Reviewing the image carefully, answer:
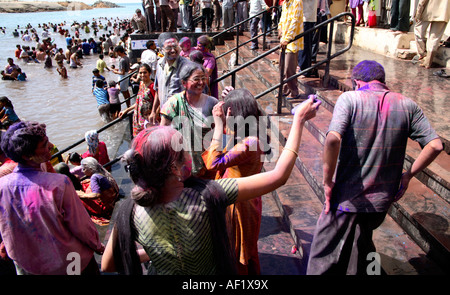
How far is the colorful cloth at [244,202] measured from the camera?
214cm

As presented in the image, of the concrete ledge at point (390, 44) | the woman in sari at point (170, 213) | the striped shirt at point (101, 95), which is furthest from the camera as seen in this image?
the striped shirt at point (101, 95)

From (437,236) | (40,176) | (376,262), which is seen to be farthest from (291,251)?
(40,176)

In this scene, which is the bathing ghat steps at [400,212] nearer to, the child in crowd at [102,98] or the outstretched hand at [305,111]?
the outstretched hand at [305,111]

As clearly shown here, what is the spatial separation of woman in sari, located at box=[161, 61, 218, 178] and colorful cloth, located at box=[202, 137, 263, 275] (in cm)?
→ 51

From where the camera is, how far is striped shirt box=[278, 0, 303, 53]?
15.7 ft

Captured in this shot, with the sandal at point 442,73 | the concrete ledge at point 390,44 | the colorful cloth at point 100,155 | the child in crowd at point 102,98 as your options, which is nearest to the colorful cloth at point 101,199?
the colorful cloth at point 100,155

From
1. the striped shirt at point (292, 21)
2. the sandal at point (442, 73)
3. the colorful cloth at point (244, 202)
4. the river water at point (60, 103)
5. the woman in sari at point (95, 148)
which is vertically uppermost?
the striped shirt at point (292, 21)

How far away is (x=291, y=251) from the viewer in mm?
2750

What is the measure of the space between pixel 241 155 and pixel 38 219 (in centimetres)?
130

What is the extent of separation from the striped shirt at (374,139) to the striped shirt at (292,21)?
307 cm

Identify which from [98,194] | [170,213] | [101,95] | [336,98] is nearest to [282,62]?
[336,98]

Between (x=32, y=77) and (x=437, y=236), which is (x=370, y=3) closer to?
(x=437, y=236)

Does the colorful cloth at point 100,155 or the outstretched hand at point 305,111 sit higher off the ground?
the outstretched hand at point 305,111

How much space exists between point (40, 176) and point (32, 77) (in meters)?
19.1
